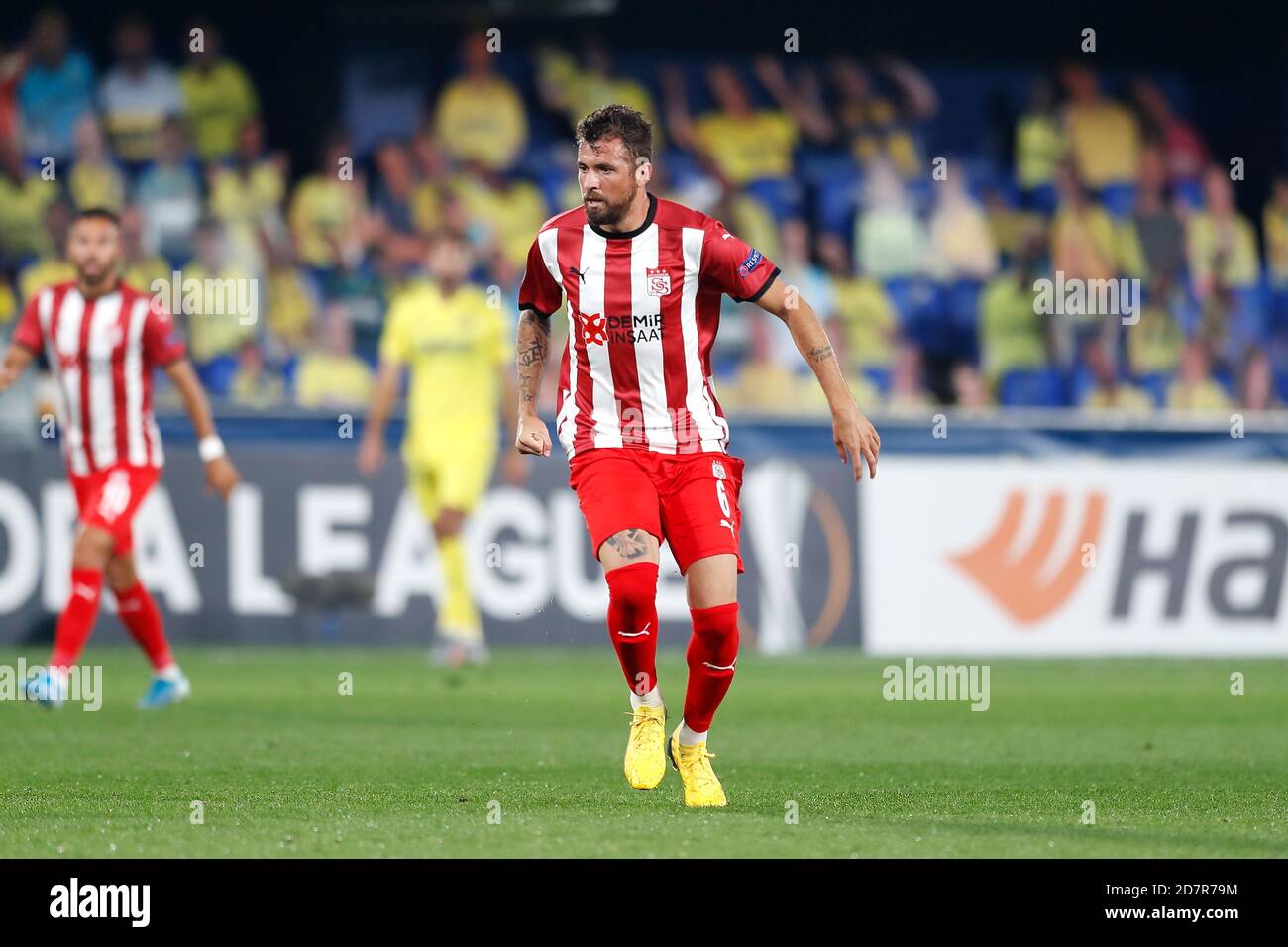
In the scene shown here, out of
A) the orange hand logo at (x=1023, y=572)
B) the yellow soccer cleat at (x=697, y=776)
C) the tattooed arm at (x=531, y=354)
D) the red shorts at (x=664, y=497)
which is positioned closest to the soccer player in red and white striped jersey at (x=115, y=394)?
the tattooed arm at (x=531, y=354)

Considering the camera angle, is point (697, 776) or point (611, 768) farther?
point (611, 768)

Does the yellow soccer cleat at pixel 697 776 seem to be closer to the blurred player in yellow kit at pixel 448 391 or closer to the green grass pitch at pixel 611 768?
the green grass pitch at pixel 611 768

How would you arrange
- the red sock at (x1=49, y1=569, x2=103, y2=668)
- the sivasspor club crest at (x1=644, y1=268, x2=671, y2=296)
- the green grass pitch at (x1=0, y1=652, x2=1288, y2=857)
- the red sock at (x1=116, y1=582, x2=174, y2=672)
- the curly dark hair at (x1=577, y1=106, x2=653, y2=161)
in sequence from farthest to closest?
1. the red sock at (x1=116, y1=582, x2=174, y2=672)
2. the red sock at (x1=49, y1=569, x2=103, y2=668)
3. the sivasspor club crest at (x1=644, y1=268, x2=671, y2=296)
4. the curly dark hair at (x1=577, y1=106, x2=653, y2=161)
5. the green grass pitch at (x1=0, y1=652, x2=1288, y2=857)

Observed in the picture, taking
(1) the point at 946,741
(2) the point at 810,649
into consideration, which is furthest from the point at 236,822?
(2) the point at 810,649

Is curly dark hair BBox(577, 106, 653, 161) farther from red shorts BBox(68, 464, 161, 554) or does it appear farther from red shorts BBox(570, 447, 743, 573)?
red shorts BBox(68, 464, 161, 554)

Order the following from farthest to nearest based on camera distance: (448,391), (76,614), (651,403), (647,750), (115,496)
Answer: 1. (448,391)
2. (115,496)
3. (76,614)
4. (651,403)
5. (647,750)

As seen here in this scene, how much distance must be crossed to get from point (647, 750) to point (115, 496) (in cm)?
425

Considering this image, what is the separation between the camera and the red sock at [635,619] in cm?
646

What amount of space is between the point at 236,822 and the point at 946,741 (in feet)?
12.2

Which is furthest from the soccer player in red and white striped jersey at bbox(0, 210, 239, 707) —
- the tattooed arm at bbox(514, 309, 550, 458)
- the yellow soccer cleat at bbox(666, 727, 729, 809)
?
the yellow soccer cleat at bbox(666, 727, 729, 809)

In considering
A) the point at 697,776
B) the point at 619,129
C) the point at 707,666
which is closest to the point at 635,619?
the point at 707,666

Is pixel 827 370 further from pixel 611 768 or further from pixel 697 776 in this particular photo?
pixel 611 768

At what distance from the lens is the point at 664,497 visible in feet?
22.1

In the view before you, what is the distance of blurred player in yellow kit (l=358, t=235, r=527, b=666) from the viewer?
13.2 metres
